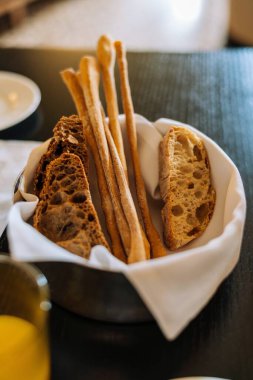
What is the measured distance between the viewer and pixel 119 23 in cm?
243

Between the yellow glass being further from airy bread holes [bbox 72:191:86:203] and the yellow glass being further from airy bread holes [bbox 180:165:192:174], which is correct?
airy bread holes [bbox 180:165:192:174]

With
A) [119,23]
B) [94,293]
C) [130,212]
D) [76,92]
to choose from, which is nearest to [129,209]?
[130,212]

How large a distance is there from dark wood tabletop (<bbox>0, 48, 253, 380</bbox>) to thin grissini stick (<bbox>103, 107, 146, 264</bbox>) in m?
0.06

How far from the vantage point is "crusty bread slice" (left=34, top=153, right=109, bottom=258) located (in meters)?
0.43

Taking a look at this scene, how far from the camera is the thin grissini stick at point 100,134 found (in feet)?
1.52

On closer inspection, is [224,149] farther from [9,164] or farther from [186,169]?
[9,164]

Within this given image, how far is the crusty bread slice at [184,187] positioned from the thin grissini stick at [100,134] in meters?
0.06

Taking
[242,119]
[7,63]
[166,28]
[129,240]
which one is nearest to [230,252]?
[129,240]

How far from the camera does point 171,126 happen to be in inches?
23.0

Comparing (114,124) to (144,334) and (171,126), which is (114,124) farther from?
(144,334)

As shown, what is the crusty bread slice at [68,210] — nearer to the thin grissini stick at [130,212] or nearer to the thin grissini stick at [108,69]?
the thin grissini stick at [130,212]

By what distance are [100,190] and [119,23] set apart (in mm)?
2086

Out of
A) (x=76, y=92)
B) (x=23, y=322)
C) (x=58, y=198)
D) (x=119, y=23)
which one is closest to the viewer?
(x=23, y=322)

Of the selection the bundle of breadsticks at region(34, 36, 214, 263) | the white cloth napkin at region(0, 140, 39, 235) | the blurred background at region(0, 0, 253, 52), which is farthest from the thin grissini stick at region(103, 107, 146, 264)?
the blurred background at region(0, 0, 253, 52)
